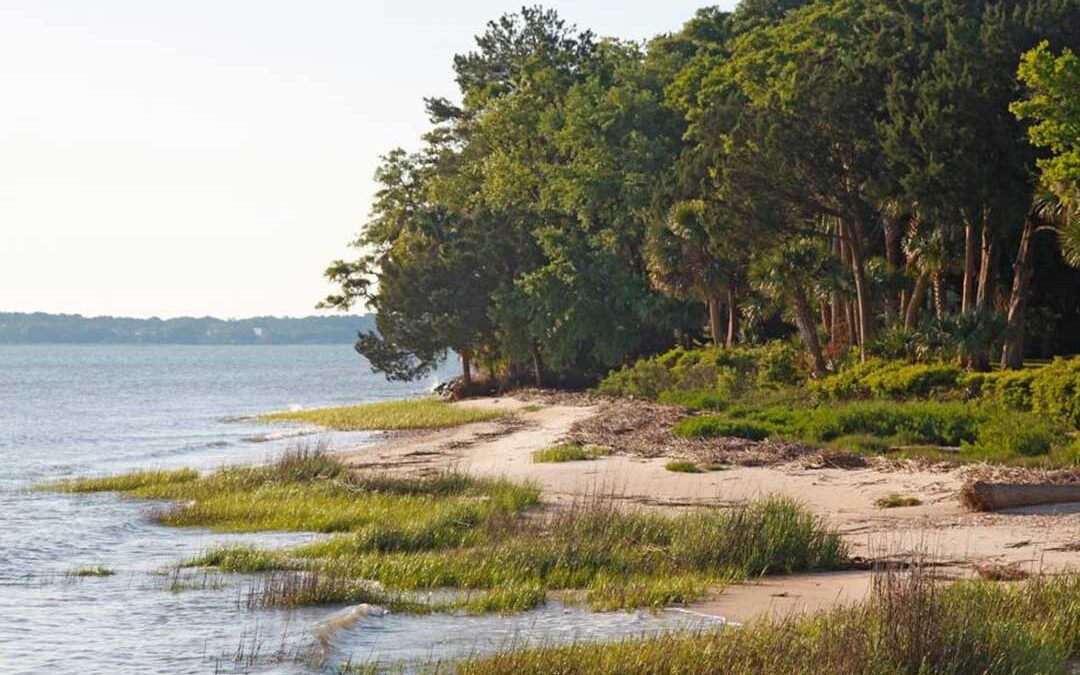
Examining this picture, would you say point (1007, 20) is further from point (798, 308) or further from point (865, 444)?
point (865, 444)

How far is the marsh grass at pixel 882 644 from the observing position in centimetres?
1244

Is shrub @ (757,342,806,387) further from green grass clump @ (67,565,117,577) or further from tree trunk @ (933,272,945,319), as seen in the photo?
green grass clump @ (67,565,117,577)

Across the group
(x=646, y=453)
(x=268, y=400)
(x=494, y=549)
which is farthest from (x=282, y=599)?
(x=268, y=400)

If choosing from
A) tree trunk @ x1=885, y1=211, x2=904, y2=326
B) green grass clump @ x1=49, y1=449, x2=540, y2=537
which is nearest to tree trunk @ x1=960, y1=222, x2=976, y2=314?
tree trunk @ x1=885, y1=211, x2=904, y2=326

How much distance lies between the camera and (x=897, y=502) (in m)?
24.5

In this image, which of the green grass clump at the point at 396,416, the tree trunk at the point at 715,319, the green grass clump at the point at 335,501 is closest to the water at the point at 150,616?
the green grass clump at the point at 335,501

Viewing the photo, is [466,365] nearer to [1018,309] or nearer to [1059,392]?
[1018,309]

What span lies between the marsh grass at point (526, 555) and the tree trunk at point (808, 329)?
27177 mm

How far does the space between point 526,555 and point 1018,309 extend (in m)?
29.4

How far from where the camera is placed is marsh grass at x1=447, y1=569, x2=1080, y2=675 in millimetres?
12438

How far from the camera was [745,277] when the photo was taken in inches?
2456

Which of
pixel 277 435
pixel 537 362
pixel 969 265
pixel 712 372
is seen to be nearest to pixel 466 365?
pixel 537 362

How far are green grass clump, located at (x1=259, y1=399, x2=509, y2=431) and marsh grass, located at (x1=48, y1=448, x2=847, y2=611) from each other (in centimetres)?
3364

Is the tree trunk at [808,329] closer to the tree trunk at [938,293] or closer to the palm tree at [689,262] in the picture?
the tree trunk at [938,293]
